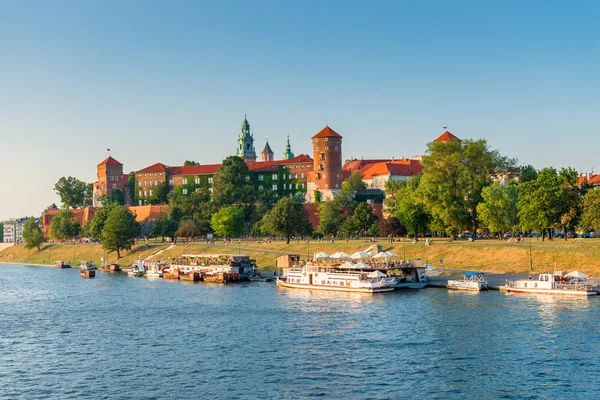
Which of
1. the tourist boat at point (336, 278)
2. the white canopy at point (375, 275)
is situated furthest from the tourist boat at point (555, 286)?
the white canopy at point (375, 275)

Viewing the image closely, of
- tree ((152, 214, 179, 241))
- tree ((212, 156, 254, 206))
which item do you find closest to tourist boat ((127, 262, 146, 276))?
tree ((152, 214, 179, 241))

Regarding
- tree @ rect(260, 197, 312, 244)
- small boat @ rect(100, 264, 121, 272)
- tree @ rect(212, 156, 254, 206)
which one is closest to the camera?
tree @ rect(260, 197, 312, 244)

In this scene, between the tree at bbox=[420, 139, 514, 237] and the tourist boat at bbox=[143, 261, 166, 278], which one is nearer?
the tree at bbox=[420, 139, 514, 237]

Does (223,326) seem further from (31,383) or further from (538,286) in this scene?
(538,286)

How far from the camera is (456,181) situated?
4633 inches

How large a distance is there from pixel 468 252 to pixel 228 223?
70.1m

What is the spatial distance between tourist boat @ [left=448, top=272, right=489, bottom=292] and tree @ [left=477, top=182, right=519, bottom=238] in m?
28.5

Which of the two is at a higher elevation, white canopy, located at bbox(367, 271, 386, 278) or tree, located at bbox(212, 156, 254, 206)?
tree, located at bbox(212, 156, 254, 206)

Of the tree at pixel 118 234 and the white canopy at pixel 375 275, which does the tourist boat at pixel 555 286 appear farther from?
the tree at pixel 118 234

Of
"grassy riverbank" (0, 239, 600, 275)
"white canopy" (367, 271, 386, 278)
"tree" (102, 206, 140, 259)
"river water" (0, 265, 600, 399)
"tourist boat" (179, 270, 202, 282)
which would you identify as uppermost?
"tree" (102, 206, 140, 259)

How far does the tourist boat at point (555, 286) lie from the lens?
243 feet

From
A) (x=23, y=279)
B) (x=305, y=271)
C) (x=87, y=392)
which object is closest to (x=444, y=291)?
(x=305, y=271)

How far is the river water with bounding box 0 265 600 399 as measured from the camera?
4362cm

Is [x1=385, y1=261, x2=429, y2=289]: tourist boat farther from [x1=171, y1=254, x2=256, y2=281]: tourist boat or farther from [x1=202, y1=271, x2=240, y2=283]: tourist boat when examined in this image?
[x1=171, y1=254, x2=256, y2=281]: tourist boat
